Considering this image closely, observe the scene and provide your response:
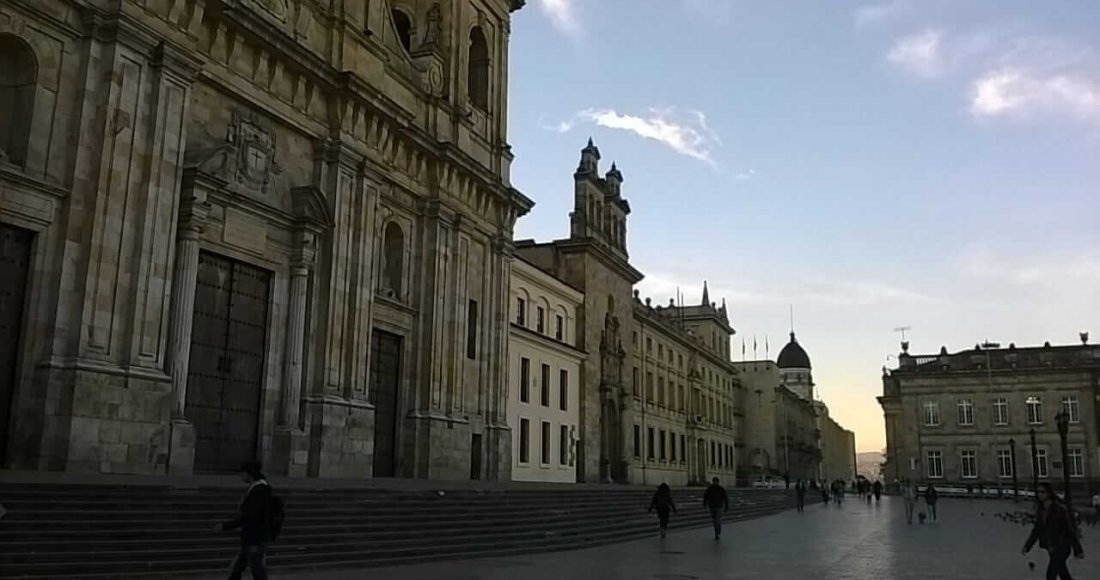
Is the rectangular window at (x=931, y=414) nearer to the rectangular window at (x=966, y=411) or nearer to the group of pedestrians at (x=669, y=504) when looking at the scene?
the rectangular window at (x=966, y=411)

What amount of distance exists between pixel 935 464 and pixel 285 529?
74.2 metres

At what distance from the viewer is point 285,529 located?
14242 millimetres

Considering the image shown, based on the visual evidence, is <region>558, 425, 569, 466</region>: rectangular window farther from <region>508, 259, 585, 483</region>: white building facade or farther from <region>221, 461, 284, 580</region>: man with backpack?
<region>221, 461, 284, 580</region>: man with backpack

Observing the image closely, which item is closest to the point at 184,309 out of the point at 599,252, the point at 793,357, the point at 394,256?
the point at 394,256

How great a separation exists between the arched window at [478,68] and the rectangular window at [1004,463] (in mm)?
61244

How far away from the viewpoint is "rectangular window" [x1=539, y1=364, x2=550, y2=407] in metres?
41.0

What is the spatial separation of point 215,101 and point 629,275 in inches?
1425

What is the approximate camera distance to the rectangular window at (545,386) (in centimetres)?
4103

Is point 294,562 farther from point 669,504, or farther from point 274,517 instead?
point 669,504

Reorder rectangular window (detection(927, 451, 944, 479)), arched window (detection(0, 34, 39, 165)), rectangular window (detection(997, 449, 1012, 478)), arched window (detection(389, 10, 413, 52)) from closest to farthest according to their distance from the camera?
arched window (detection(0, 34, 39, 165))
arched window (detection(389, 10, 413, 52))
rectangular window (detection(997, 449, 1012, 478))
rectangular window (detection(927, 451, 944, 479))

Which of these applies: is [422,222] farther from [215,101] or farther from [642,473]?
[642,473]

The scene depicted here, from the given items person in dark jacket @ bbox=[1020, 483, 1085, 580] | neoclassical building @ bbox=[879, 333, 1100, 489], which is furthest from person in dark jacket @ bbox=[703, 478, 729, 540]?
neoclassical building @ bbox=[879, 333, 1100, 489]

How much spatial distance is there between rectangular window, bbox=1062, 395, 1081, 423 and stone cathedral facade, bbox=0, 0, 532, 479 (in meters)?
61.6

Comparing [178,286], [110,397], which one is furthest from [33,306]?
[178,286]
